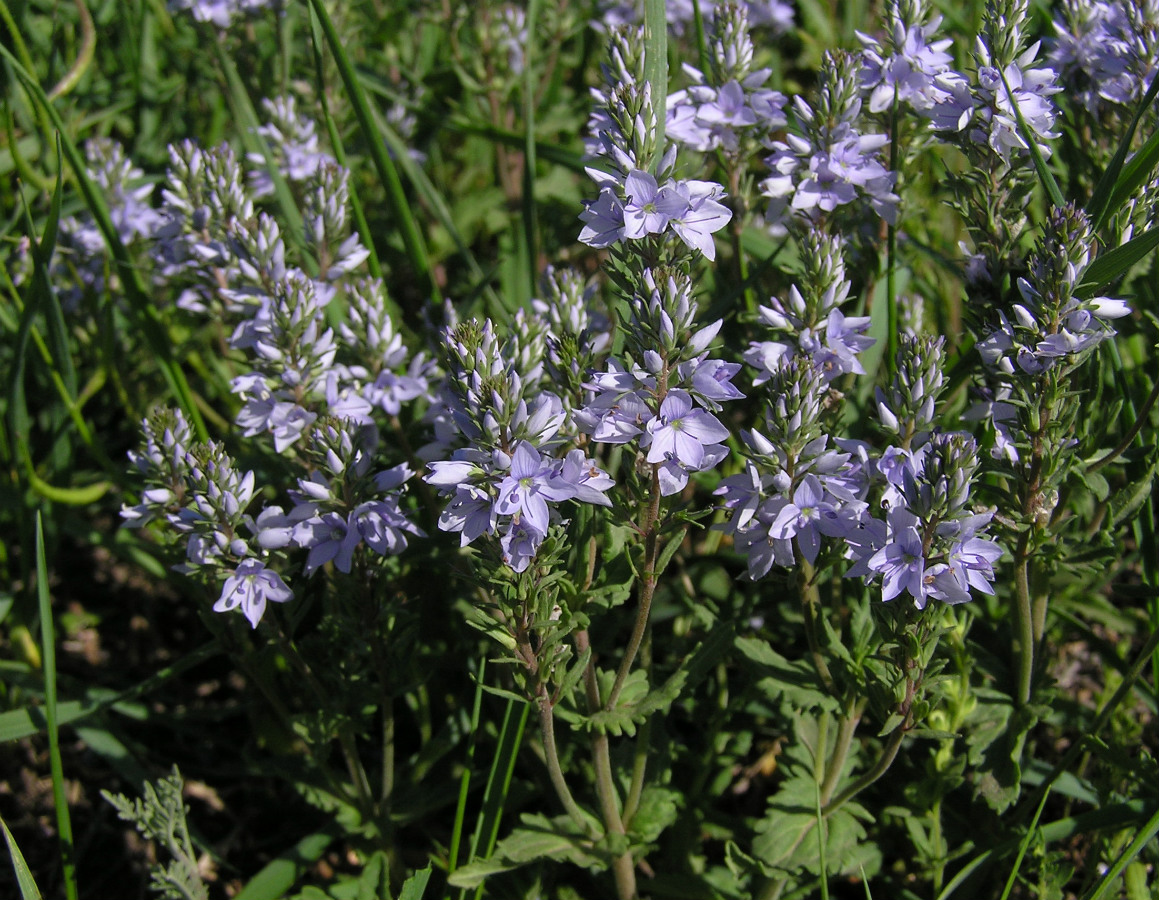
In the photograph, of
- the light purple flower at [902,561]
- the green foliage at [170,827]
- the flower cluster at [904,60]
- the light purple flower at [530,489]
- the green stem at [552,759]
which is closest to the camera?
the light purple flower at [530,489]

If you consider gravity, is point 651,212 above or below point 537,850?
above

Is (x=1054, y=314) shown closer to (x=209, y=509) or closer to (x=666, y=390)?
(x=666, y=390)

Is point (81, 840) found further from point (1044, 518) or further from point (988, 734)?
point (1044, 518)

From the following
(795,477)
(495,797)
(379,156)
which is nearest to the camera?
(795,477)

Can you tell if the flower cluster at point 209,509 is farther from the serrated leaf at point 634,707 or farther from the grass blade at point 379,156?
the grass blade at point 379,156

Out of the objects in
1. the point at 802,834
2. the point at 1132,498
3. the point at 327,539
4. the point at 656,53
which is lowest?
the point at 802,834

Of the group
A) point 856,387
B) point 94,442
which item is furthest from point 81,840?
point 856,387

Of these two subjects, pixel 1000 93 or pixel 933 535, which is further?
pixel 1000 93

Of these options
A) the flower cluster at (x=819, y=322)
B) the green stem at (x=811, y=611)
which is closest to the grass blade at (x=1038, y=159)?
the flower cluster at (x=819, y=322)

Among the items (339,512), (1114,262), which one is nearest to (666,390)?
(339,512)

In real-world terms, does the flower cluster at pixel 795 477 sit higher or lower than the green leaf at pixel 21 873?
higher

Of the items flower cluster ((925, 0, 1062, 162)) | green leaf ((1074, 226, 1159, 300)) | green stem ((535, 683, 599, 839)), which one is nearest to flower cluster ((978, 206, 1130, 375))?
green leaf ((1074, 226, 1159, 300))
